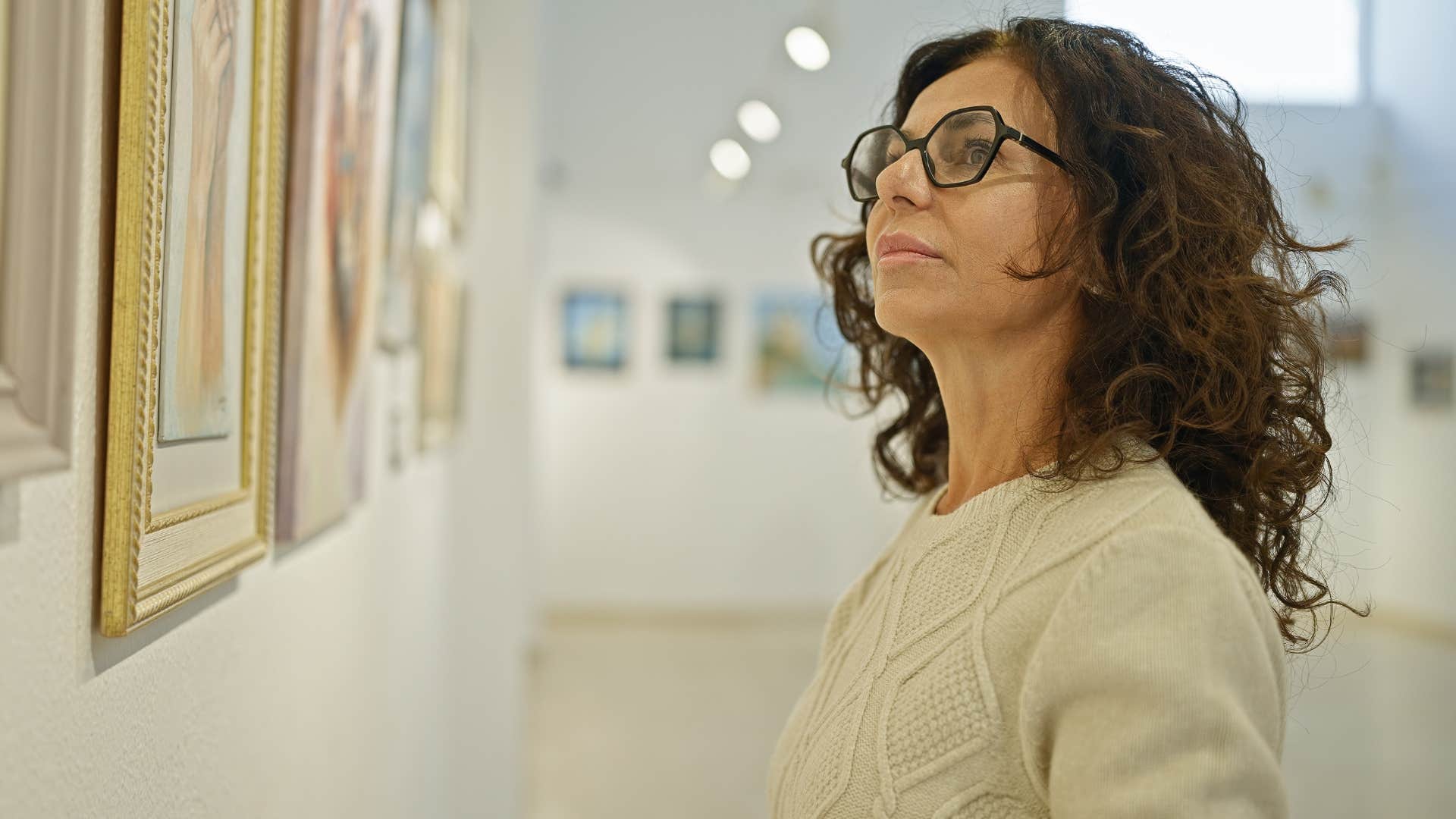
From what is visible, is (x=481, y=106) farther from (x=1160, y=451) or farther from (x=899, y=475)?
(x=1160, y=451)

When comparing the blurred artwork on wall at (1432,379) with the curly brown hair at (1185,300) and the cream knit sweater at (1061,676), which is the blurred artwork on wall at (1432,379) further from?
the cream knit sweater at (1061,676)

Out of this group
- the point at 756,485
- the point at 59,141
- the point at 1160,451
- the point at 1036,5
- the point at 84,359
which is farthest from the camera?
the point at 756,485

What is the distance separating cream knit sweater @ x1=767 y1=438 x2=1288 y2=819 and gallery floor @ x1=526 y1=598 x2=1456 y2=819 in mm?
485

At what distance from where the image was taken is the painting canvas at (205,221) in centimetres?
130

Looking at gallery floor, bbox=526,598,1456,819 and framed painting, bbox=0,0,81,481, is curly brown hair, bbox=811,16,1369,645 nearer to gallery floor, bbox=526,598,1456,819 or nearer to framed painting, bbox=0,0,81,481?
gallery floor, bbox=526,598,1456,819

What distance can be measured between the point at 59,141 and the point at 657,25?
29.8ft

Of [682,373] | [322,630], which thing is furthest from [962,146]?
[682,373]

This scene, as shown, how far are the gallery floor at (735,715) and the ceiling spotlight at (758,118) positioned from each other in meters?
3.78

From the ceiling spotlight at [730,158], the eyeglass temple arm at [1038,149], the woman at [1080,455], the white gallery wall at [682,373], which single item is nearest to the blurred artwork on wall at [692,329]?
the white gallery wall at [682,373]

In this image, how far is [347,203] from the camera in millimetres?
2391

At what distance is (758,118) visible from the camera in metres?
6.51

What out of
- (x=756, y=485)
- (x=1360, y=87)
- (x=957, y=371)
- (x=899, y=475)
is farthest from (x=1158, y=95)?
(x=756, y=485)

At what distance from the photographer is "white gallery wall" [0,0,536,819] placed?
42.3 inches

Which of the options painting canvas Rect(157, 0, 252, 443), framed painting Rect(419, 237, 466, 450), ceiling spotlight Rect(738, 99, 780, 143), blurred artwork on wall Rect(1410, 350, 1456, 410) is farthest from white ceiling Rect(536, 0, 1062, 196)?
painting canvas Rect(157, 0, 252, 443)
